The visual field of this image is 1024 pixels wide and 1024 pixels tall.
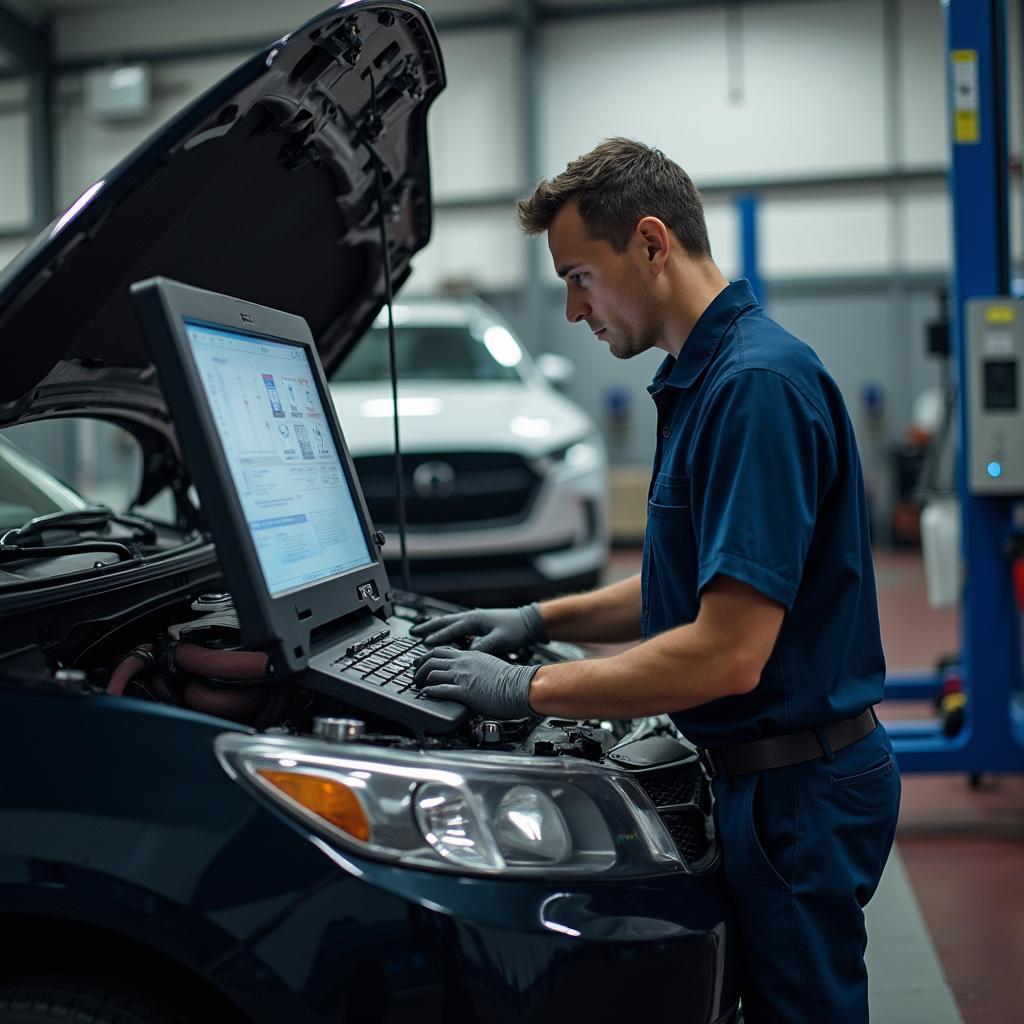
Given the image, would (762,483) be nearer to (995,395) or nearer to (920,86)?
(995,395)

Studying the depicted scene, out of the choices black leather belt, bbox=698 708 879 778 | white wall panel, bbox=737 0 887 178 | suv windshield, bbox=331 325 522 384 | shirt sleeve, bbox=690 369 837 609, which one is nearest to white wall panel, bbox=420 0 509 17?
white wall panel, bbox=737 0 887 178

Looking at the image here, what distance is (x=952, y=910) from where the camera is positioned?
2625mm

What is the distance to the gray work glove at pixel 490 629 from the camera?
1.69 m

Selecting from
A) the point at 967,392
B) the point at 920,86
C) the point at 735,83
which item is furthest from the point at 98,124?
the point at 967,392

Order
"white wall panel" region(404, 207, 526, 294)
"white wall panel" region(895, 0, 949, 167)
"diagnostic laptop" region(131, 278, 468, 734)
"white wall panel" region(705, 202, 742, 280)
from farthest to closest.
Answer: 1. "white wall panel" region(404, 207, 526, 294)
2. "white wall panel" region(705, 202, 742, 280)
3. "white wall panel" region(895, 0, 949, 167)
4. "diagnostic laptop" region(131, 278, 468, 734)

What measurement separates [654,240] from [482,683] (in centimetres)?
64

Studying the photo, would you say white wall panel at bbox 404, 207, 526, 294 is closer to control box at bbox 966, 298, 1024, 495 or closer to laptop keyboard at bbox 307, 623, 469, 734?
control box at bbox 966, 298, 1024, 495

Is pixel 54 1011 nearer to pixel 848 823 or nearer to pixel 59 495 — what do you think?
pixel 848 823

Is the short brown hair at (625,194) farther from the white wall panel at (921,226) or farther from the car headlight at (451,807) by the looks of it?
the white wall panel at (921,226)

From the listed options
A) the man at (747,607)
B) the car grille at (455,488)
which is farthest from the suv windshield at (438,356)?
the man at (747,607)

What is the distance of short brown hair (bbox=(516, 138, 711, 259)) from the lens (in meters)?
1.46

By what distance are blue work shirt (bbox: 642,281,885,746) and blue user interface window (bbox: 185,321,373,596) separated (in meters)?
0.47

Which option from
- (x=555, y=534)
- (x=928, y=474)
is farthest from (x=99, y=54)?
(x=928, y=474)

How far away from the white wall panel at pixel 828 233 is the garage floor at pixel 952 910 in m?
8.13
